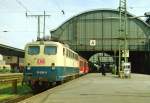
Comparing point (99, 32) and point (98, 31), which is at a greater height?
point (98, 31)

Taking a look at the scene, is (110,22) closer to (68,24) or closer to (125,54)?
(68,24)

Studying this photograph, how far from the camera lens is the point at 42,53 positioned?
26.2 metres

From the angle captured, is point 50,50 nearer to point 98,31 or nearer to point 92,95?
point 92,95

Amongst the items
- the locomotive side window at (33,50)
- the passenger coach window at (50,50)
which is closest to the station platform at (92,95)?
the passenger coach window at (50,50)

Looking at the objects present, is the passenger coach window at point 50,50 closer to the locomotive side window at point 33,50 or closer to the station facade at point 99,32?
the locomotive side window at point 33,50

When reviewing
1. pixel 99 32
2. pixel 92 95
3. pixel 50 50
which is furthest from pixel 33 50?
pixel 99 32

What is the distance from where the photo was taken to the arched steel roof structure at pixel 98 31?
91.9 metres

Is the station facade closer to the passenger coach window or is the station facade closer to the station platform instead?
the passenger coach window

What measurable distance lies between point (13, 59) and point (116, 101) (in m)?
116

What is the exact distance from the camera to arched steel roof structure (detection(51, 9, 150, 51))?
91.9 meters

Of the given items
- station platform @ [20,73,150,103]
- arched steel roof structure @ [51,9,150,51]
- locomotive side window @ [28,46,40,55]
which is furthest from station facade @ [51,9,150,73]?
station platform @ [20,73,150,103]

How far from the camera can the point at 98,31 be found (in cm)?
9181

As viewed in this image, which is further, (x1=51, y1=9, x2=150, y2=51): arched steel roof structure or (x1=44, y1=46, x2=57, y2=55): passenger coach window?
(x1=51, y1=9, x2=150, y2=51): arched steel roof structure

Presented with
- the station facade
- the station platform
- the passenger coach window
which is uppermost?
the station facade
